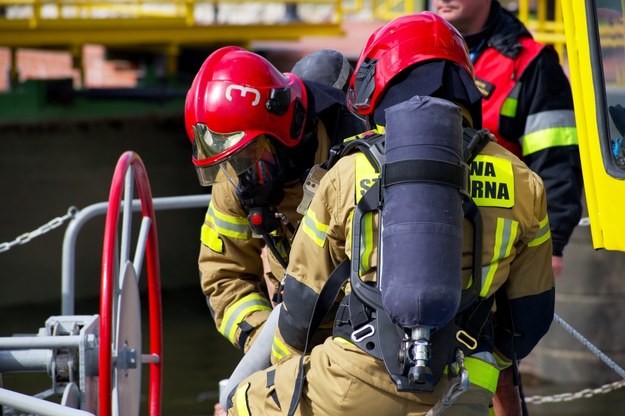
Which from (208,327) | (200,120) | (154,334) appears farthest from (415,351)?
(208,327)

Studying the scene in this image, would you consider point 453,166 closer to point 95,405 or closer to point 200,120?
point 200,120

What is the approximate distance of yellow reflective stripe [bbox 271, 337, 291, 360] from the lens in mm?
2656

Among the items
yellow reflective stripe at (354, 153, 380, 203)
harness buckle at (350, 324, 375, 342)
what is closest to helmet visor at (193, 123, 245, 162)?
yellow reflective stripe at (354, 153, 380, 203)

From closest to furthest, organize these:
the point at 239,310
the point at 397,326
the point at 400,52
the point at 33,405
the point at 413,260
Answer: the point at 413,260, the point at 397,326, the point at 400,52, the point at 33,405, the point at 239,310

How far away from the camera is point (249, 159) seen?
10.5 ft

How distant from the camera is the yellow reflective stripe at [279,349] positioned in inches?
105

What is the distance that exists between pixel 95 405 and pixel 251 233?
808 mm

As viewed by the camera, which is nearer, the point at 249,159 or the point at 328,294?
the point at 328,294

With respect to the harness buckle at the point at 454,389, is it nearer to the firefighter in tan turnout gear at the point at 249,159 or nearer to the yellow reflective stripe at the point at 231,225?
the firefighter in tan turnout gear at the point at 249,159

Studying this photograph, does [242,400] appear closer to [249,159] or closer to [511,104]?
[249,159]

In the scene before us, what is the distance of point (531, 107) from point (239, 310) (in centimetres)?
131

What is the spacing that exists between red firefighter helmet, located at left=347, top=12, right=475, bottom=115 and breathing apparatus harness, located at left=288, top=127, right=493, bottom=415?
0.15 metres

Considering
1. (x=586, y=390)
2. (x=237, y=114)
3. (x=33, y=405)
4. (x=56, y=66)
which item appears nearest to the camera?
(x=33, y=405)

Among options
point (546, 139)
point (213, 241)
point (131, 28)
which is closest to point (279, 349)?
point (213, 241)
